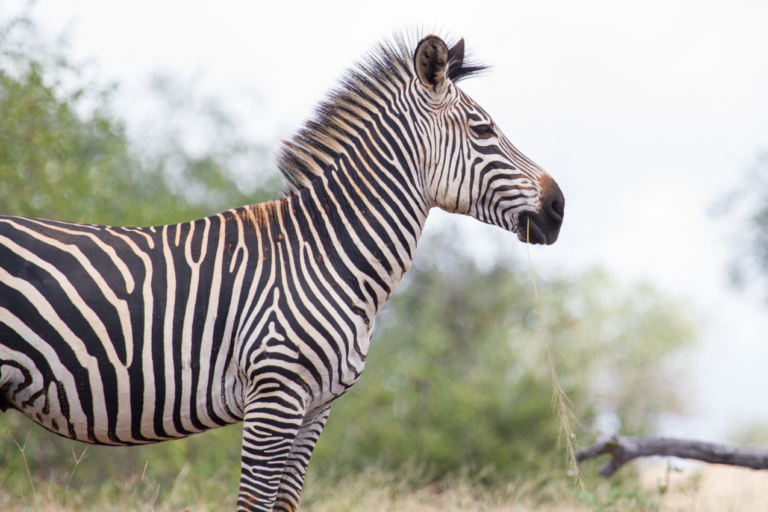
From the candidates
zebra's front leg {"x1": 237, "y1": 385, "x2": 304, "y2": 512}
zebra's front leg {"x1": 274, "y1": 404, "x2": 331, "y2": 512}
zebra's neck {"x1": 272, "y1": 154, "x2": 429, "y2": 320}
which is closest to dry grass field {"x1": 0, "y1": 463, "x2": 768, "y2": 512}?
zebra's front leg {"x1": 274, "y1": 404, "x2": 331, "y2": 512}

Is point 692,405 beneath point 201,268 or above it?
beneath

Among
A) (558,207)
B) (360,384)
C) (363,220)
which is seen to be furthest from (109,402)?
(360,384)

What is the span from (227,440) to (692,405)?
25.2 meters

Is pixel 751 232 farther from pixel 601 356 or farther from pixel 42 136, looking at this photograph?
pixel 601 356

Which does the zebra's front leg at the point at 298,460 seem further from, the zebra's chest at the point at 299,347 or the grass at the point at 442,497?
the grass at the point at 442,497

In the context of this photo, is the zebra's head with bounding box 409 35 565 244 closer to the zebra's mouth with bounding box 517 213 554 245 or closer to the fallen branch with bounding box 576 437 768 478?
the zebra's mouth with bounding box 517 213 554 245

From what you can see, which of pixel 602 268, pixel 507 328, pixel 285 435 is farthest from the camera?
pixel 602 268

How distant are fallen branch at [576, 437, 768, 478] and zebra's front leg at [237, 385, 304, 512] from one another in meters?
3.10

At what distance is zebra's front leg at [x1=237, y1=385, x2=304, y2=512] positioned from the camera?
294cm

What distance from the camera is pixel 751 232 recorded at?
11.4m

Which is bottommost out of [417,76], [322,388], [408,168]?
[322,388]

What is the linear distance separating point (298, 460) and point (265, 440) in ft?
1.78

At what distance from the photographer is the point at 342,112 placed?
368 centimetres

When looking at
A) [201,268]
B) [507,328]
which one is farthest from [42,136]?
[507,328]
